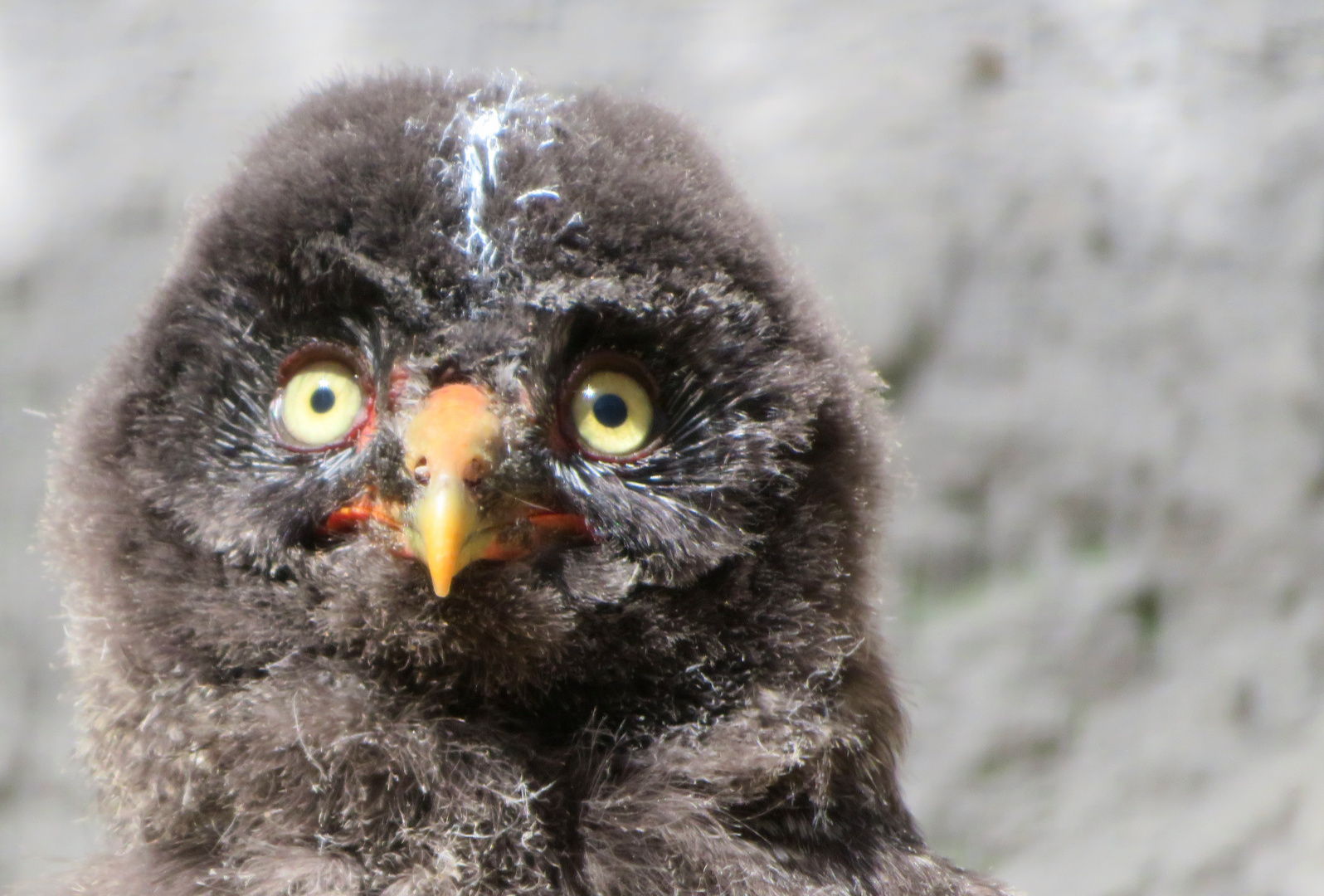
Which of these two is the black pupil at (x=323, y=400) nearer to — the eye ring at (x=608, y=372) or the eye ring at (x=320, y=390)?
the eye ring at (x=320, y=390)

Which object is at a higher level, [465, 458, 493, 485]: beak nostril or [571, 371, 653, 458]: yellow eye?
[571, 371, 653, 458]: yellow eye

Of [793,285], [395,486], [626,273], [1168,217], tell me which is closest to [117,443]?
[395,486]

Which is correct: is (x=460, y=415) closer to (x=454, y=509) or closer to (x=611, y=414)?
(x=454, y=509)

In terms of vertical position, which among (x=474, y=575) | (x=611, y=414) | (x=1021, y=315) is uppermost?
(x=1021, y=315)

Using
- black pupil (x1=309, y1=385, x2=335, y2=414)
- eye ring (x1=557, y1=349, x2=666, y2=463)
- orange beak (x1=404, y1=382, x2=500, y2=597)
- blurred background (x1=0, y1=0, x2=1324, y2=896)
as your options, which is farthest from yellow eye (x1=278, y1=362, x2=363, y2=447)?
blurred background (x1=0, y1=0, x2=1324, y2=896)

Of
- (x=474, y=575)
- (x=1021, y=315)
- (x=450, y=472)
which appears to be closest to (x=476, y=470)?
(x=450, y=472)

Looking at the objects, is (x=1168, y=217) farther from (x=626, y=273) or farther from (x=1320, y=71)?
(x=626, y=273)

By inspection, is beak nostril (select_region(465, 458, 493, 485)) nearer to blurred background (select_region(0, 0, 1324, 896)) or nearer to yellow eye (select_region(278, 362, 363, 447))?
yellow eye (select_region(278, 362, 363, 447))
